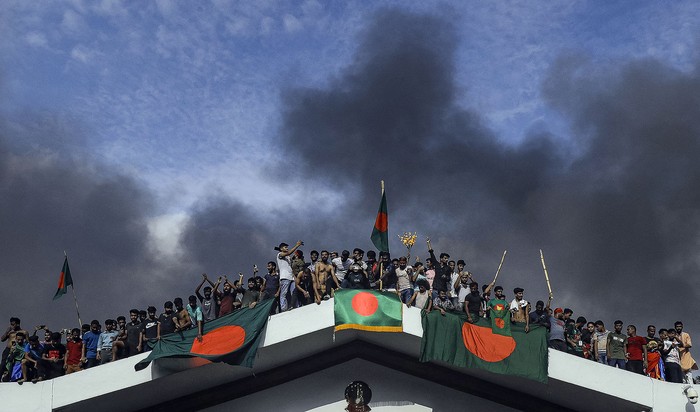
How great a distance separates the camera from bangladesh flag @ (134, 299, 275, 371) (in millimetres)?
17672

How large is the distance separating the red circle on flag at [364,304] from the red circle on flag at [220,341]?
7.62ft

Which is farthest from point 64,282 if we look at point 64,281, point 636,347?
point 636,347

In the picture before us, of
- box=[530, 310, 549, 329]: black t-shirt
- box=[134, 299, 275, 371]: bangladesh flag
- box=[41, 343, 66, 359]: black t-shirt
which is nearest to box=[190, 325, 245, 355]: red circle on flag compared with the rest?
box=[134, 299, 275, 371]: bangladesh flag

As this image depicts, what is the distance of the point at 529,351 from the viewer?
18.3 metres

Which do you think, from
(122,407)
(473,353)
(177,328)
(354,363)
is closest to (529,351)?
(473,353)

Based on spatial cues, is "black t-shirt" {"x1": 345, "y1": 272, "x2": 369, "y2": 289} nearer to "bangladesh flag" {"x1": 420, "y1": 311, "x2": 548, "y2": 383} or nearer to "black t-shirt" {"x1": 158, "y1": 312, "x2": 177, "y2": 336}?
"bangladesh flag" {"x1": 420, "y1": 311, "x2": 548, "y2": 383}

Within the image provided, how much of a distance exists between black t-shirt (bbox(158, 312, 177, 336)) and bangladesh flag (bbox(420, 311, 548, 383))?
517 centimetres

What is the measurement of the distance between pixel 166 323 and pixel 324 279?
338 cm

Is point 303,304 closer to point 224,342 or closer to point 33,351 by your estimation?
point 224,342

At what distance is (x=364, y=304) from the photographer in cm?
1809

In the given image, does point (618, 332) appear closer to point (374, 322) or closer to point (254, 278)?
point (374, 322)

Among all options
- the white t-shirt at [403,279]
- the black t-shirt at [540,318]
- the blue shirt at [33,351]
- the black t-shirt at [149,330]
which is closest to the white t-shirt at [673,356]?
the black t-shirt at [540,318]

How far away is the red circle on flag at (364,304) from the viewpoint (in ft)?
59.2

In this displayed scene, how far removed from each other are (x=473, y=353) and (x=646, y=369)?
3.74m
